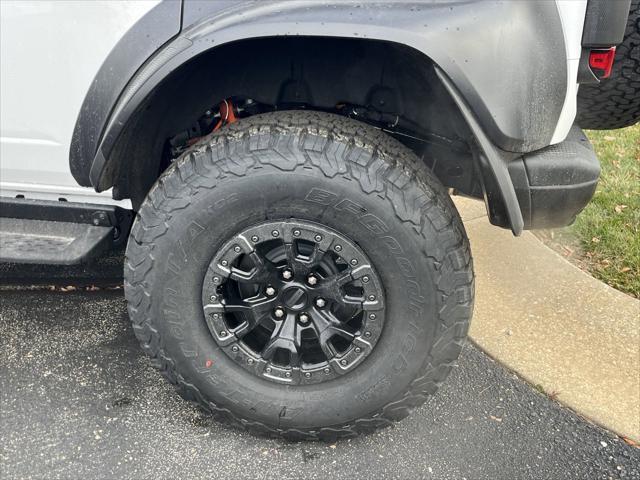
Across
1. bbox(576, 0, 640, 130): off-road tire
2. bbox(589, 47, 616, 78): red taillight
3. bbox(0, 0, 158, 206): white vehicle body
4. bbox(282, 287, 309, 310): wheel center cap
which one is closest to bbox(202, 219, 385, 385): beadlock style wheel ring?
bbox(282, 287, 309, 310): wheel center cap

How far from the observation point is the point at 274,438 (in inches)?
91.2

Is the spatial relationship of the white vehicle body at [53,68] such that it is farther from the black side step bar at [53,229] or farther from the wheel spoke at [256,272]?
the wheel spoke at [256,272]

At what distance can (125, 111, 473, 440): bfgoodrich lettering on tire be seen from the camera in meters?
1.97

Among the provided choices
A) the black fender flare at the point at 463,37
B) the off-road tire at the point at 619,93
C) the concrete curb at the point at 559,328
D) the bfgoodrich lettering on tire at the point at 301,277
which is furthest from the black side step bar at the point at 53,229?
the off-road tire at the point at 619,93

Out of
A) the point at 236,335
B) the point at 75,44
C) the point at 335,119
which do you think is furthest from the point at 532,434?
the point at 75,44

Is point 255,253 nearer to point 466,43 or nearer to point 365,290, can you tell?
point 365,290

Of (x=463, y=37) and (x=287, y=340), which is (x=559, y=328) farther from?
(x=463, y=37)

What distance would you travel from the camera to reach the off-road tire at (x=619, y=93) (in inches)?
111

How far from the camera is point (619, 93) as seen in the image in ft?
9.71

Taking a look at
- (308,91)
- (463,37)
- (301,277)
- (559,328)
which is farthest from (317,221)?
(559,328)

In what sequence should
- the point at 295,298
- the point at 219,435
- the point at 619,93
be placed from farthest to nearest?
the point at 619,93
the point at 219,435
the point at 295,298

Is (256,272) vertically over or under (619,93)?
under

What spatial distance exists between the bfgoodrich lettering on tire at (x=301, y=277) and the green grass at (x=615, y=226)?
69.7 inches

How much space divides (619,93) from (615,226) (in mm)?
1064
